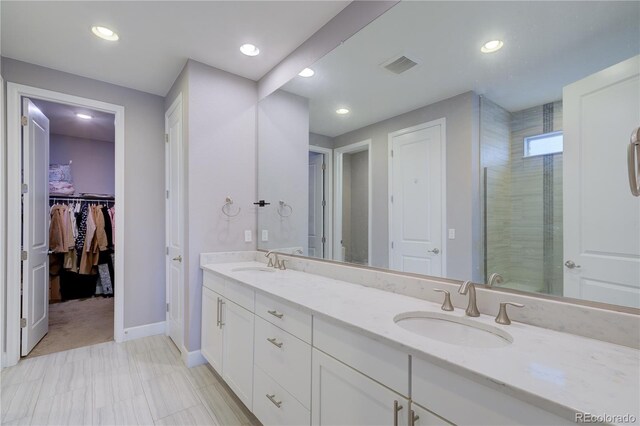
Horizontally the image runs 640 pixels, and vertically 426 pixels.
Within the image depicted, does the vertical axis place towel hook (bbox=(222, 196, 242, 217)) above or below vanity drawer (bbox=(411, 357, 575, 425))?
above

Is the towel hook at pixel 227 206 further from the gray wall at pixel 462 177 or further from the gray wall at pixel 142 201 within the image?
the gray wall at pixel 462 177

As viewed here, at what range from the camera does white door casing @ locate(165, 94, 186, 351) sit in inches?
105

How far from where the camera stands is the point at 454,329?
1214 mm

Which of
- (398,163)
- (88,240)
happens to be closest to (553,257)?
(398,163)

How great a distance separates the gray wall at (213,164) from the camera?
248 cm

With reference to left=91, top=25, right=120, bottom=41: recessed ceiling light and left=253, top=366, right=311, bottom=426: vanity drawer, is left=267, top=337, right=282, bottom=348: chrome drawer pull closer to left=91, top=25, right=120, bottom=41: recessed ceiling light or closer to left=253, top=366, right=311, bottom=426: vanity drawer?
left=253, top=366, right=311, bottom=426: vanity drawer

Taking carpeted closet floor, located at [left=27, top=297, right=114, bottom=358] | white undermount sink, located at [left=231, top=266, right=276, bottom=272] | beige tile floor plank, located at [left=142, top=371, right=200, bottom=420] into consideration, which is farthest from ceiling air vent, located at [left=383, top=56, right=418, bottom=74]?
carpeted closet floor, located at [left=27, top=297, right=114, bottom=358]

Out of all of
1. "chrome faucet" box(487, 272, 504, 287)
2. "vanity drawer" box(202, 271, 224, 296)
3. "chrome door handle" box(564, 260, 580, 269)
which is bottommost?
"vanity drawer" box(202, 271, 224, 296)

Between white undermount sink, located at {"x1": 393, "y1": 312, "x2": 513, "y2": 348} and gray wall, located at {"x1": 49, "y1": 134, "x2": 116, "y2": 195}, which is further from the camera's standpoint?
gray wall, located at {"x1": 49, "y1": 134, "x2": 116, "y2": 195}

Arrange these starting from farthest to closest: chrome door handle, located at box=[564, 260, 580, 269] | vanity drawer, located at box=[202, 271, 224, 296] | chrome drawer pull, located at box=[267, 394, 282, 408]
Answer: vanity drawer, located at box=[202, 271, 224, 296] < chrome drawer pull, located at box=[267, 394, 282, 408] < chrome door handle, located at box=[564, 260, 580, 269]

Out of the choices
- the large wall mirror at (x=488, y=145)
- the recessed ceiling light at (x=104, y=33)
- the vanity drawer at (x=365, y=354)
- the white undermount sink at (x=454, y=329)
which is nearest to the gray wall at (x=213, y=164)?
the recessed ceiling light at (x=104, y=33)

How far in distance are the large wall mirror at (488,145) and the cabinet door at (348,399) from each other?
662 millimetres

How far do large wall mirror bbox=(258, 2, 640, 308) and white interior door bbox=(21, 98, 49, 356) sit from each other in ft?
8.39

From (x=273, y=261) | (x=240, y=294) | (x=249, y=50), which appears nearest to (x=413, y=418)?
(x=240, y=294)
